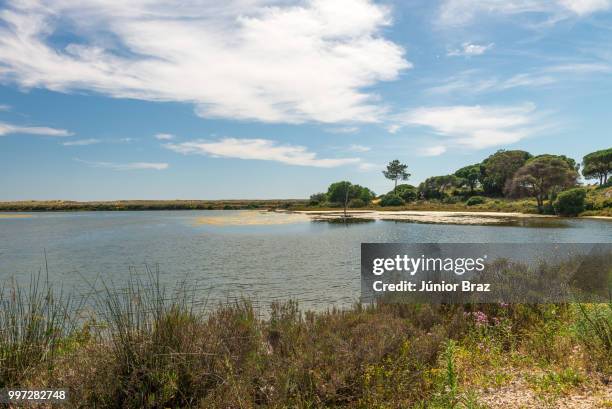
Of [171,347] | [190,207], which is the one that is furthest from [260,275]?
[190,207]

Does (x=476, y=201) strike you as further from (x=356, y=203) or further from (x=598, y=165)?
(x=356, y=203)

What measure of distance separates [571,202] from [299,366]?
2459 inches

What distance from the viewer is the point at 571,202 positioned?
182 ft

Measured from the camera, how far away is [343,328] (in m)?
6.51

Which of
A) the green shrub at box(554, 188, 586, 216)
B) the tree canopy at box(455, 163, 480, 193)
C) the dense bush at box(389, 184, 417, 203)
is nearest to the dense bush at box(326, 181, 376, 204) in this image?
the dense bush at box(389, 184, 417, 203)

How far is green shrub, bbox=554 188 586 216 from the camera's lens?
55.1 m

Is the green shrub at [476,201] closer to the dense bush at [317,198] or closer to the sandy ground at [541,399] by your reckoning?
the dense bush at [317,198]

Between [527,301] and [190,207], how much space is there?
14761 cm

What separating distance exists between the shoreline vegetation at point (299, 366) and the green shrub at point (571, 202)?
191 ft

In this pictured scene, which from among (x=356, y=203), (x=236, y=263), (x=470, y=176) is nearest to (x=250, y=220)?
(x=236, y=263)

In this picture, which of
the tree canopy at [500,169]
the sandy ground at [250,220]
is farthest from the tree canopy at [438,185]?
the sandy ground at [250,220]

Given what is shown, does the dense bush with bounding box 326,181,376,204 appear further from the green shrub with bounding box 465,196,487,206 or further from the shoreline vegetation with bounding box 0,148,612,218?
the green shrub with bounding box 465,196,487,206

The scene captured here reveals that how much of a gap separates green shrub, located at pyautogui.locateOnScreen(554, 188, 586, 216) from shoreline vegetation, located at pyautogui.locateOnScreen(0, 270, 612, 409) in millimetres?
58196

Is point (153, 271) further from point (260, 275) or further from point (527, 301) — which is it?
point (527, 301)
